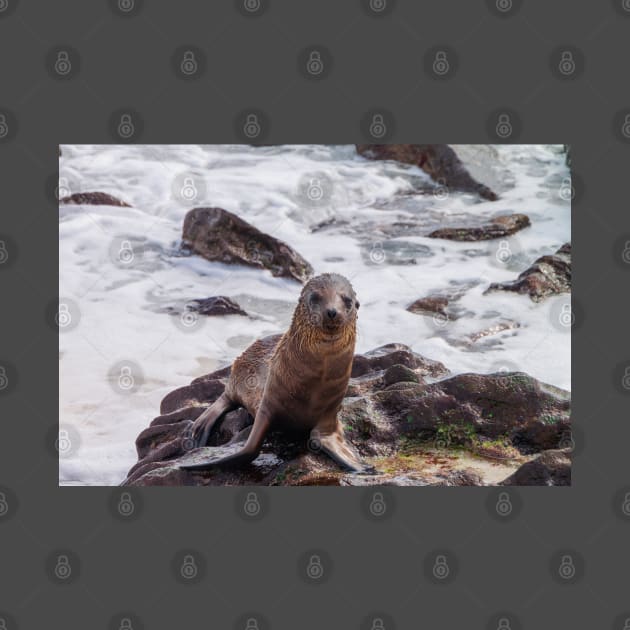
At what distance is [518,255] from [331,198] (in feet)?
15.8

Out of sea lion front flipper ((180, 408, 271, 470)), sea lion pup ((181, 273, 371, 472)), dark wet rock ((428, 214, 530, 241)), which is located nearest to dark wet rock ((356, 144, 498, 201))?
dark wet rock ((428, 214, 530, 241))

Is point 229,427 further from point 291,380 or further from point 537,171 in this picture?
point 537,171

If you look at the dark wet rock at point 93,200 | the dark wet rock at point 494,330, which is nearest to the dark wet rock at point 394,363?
the dark wet rock at point 494,330

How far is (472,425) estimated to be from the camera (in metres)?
8.23

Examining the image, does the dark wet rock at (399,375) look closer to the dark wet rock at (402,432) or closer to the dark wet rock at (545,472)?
the dark wet rock at (402,432)

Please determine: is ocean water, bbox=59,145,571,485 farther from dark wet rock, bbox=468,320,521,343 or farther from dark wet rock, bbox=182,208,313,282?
dark wet rock, bbox=182,208,313,282

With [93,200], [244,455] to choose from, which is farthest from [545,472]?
[93,200]

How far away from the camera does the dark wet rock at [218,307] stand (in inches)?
548

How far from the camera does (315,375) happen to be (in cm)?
752

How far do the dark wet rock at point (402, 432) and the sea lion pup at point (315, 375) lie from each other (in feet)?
0.55

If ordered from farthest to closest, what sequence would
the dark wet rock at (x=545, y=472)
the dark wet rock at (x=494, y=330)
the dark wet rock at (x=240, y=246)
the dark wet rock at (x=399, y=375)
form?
1. the dark wet rock at (x=240, y=246)
2. the dark wet rock at (x=494, y=330)
3. the dark wet rock at (x=399, y=375)
4. the dark wet rock at (x=545, y=472)

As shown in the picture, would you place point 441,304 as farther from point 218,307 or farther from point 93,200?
point 93,200

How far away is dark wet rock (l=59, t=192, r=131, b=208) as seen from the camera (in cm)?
1755

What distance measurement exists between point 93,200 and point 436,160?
24.8 feet
